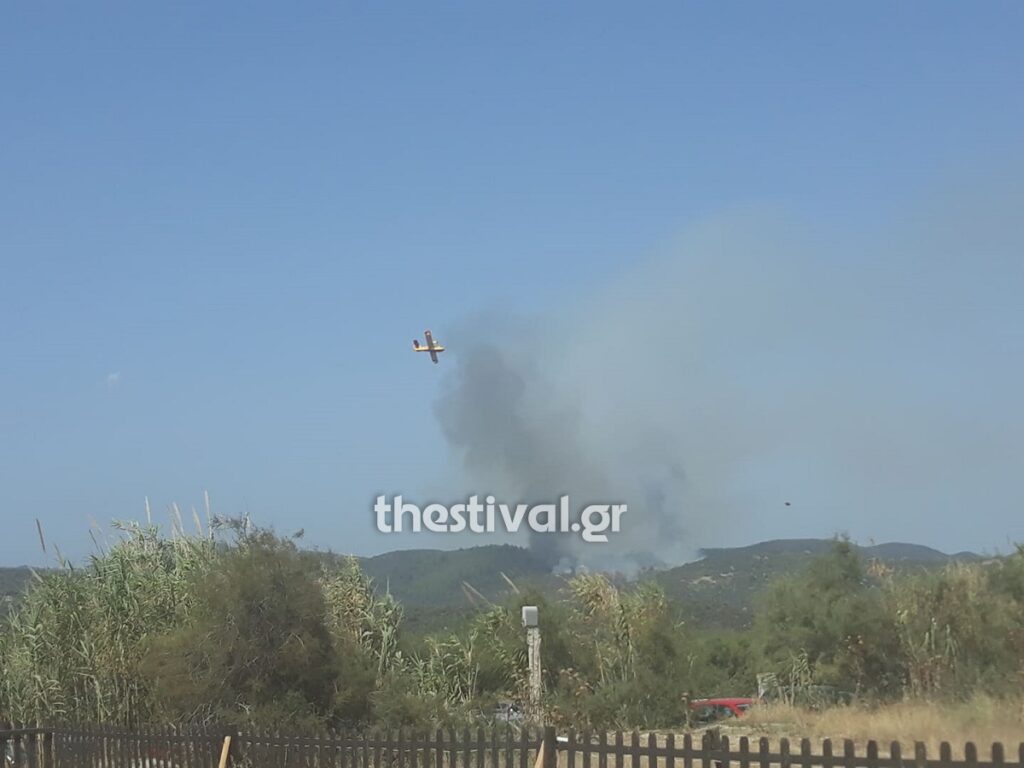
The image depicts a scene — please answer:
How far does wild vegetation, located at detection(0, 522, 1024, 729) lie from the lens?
17.5m

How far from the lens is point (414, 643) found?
24156 millimetres

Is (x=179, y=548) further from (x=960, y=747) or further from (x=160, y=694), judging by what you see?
(x=960, y=747)

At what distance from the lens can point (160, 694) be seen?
18484mm

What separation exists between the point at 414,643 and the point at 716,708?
621 cm

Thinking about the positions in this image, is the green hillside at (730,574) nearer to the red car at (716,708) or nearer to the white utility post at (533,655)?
the red car at (716,708)

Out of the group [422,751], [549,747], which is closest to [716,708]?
[422,751]

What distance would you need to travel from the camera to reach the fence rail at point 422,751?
1056 centimetres

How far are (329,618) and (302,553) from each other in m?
1.50

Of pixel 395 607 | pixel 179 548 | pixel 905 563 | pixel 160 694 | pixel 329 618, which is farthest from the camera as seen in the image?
pixel 905 563

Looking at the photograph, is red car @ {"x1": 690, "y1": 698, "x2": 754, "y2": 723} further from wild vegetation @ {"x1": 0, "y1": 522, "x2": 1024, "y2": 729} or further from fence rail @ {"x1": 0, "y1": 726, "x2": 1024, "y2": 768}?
fence rail @ {"x1": 0, "y1": 726, "x2": 1024, "y2": 768}

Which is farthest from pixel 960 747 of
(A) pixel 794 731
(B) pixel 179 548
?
(B) pixel 179 548

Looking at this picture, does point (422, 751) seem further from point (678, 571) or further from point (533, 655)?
point (678, 571)

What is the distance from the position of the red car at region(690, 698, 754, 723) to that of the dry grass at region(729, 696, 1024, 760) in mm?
2441

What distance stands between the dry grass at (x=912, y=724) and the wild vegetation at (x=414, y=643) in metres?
1.58
